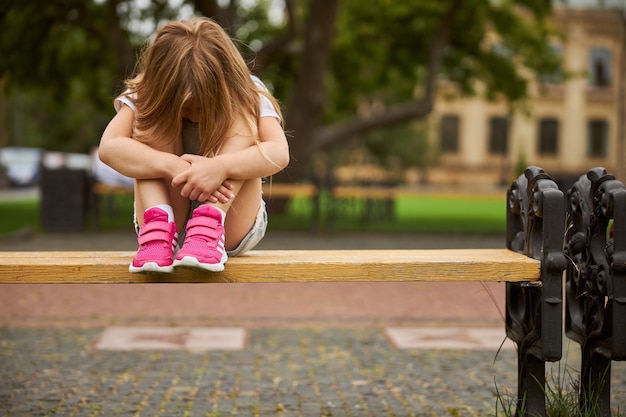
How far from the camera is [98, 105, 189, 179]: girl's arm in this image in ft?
10.9

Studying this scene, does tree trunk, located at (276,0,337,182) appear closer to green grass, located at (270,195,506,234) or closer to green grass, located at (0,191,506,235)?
green grass, located at (270,195,506,234)

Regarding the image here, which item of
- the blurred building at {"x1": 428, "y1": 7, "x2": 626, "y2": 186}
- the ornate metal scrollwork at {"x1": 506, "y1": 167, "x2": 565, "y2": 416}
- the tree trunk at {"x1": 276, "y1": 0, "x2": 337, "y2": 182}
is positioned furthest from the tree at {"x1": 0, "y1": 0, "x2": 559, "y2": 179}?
the blurred building at {"x1": 428, "y1": 7, "x2": 626, "y2": 186}

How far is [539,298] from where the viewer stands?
3311 millimetres

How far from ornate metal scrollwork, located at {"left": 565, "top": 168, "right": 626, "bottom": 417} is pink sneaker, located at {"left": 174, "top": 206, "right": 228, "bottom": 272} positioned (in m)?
1.38

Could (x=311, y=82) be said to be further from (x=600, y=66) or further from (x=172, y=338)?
(x=600, y=66)

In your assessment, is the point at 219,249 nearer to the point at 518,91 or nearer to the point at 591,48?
the point at 518,91

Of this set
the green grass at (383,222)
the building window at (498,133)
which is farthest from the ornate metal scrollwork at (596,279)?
the building window at (498,133)

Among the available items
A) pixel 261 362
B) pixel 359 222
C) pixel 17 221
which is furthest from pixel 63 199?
pixel 261 362

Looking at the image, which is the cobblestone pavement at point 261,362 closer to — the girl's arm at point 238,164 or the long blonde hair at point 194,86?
the girl's arm at point 238,164

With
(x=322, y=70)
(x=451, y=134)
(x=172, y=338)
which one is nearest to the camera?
(x=172, y=338)

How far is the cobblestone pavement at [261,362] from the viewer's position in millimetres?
4414

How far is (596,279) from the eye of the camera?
3.36 metres

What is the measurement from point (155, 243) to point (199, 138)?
0.57m

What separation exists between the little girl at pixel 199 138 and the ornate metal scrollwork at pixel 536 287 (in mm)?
980
